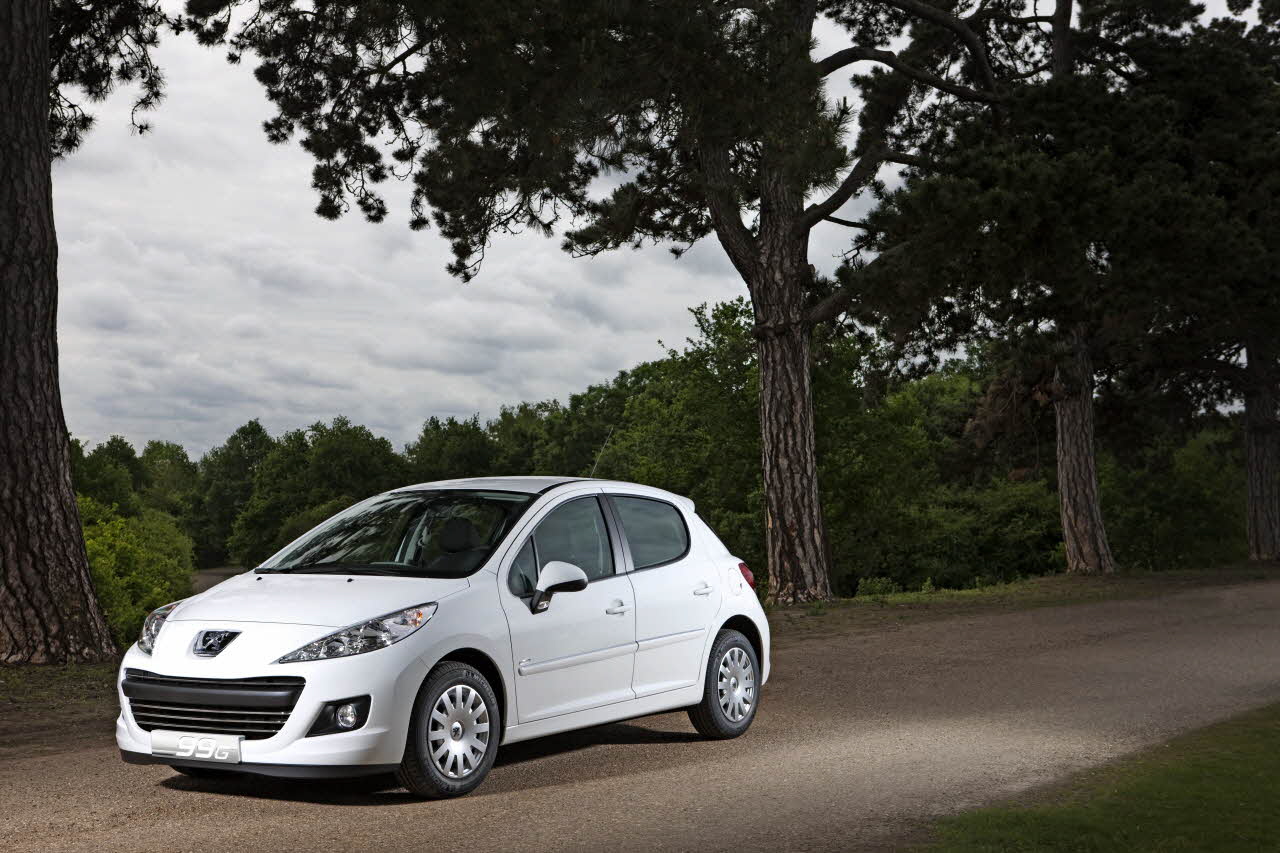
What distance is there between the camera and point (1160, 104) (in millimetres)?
22688

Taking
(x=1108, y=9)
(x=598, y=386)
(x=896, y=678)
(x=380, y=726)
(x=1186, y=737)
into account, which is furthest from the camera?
(x=598, y=386)

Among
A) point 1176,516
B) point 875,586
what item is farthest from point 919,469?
point 1176,516

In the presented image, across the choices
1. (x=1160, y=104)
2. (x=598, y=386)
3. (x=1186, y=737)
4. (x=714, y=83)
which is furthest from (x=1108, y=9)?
(x=598, y=386)

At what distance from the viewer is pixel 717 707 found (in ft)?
31.0

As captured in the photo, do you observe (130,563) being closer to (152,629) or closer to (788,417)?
(788,417)

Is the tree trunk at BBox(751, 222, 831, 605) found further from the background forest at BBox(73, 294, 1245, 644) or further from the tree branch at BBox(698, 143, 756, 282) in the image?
the background forest at BBox(73, 294, 1245, 644)

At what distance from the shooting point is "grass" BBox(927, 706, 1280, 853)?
639 cm

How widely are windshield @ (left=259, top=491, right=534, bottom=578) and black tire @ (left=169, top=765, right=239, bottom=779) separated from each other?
120cm

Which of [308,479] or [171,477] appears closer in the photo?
[308,479]

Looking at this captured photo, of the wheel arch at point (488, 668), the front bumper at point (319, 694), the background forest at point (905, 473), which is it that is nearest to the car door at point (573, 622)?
the wheel arch at point (488, 668)

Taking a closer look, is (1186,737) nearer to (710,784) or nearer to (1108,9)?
(710,784)

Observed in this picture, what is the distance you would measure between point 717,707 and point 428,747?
8.95 feet

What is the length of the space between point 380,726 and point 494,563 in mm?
1257

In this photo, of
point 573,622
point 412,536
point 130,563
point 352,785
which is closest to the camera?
point 352,785
